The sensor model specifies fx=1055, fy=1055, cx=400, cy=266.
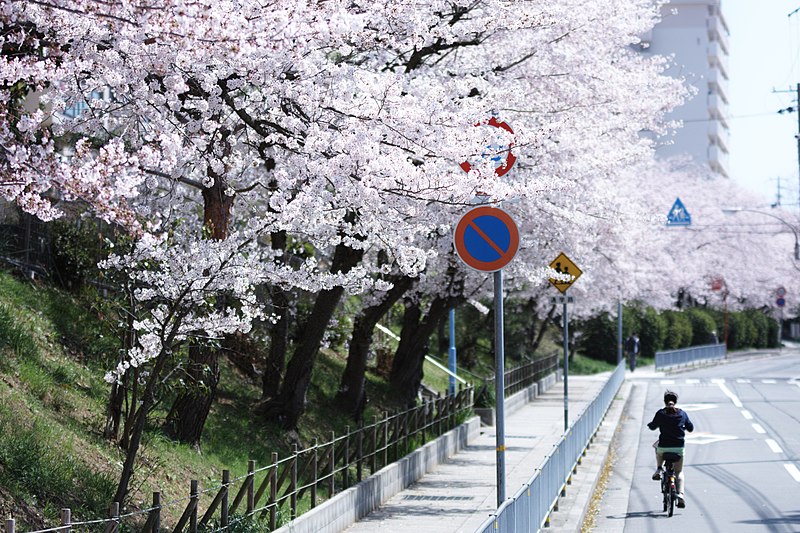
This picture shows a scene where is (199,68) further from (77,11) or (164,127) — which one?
(77,11)

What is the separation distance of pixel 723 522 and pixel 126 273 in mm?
8020

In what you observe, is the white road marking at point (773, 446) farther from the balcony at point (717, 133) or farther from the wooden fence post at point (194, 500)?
the balcony at point (717, 133)

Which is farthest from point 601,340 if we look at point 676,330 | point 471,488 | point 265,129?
point 265,129

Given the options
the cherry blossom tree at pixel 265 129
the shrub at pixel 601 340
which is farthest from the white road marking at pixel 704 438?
the shrub at pixel 601 340

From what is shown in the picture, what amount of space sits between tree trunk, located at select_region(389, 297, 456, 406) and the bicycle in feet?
26.1

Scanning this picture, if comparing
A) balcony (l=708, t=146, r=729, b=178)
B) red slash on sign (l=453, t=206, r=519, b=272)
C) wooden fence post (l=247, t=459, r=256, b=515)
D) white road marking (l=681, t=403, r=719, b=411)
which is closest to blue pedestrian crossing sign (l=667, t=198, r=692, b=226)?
white road marking (l=681, t=403, r=719, b=411)

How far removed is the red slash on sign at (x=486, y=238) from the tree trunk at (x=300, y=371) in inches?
211

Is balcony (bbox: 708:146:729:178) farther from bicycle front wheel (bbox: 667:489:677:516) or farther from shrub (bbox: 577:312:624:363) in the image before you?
bicycle front wheel (bbox: 667:489:677:516)

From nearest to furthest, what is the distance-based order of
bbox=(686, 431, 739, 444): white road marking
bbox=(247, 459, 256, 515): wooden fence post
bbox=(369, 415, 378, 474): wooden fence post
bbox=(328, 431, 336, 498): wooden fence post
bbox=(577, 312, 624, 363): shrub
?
bbox=(247, 459, 256, 515): wooden fence post
bbox=(328, 431, 336, 498): wooden fence post
bbox=(369, 415, 378, 474): wooden fence post
bbox=(686, 431, 739, 444): white road marking
bbox=(577, 312, 624, 363): shrub

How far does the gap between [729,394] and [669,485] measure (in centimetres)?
2282

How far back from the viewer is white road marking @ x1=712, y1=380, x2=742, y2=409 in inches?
1250

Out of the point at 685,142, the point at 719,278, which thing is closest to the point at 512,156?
the point at 719,278

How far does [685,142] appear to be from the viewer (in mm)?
91438

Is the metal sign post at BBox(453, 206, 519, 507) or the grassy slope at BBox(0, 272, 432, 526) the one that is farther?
the metal sign post at BBox(453, 206, 519, 507)
